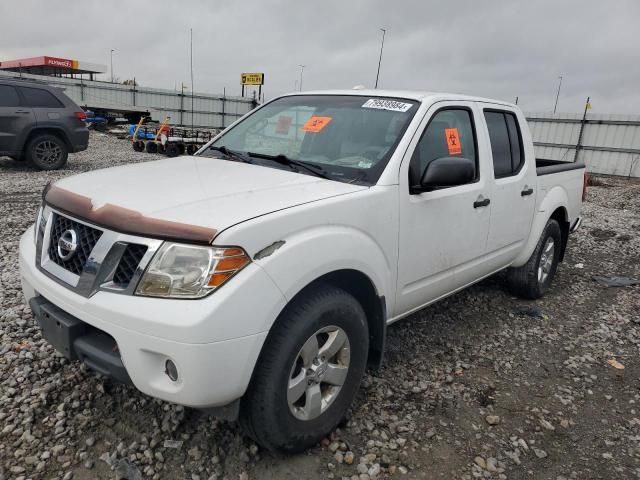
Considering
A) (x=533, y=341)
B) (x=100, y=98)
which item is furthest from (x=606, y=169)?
(x=100, y=98)

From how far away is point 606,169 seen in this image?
17484 millimetres

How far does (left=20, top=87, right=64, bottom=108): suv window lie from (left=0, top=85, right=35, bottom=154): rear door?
159 millimetres

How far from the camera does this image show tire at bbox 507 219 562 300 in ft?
15.0

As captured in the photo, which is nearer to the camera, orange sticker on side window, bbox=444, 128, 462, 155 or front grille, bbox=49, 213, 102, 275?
front grille, bbox=49, 213, 102, 275

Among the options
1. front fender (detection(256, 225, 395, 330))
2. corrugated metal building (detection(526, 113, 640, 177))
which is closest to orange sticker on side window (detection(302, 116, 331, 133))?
front fender (detection(256, 225, 395, 330))

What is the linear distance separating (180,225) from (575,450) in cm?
241

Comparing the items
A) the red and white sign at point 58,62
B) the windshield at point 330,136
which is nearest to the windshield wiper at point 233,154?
the windshield at point 330,136

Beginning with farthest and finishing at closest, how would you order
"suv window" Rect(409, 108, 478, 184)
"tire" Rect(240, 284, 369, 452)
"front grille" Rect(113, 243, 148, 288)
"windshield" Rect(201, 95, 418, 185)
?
"suv window" Rect(409, 108, 478, 184)
"windshield" Rect(201, 95, 418, 185)
"tire" Rect(240, 284, 369, 452)
"front grille" Rect(113, 243, 148, 288)

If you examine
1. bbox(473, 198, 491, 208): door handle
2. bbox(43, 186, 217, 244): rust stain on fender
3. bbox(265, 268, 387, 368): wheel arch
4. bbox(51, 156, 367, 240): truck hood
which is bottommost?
bbox(265, 268, 387, 368): wheel arch

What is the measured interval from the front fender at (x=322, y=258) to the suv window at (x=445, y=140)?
0.57 metres

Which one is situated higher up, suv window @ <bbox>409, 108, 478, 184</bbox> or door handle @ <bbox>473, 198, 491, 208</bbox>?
suv window @ <bbox>409, 108, 478, 184</bbox>

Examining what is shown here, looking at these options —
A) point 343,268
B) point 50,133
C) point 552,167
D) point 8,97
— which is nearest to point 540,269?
point 552,167

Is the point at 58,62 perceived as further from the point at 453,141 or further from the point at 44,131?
the point at 453,141

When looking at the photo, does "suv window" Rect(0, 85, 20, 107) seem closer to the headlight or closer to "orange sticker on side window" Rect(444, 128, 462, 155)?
"orange sticker on side window" Rect(444, 128, 462, 155)
